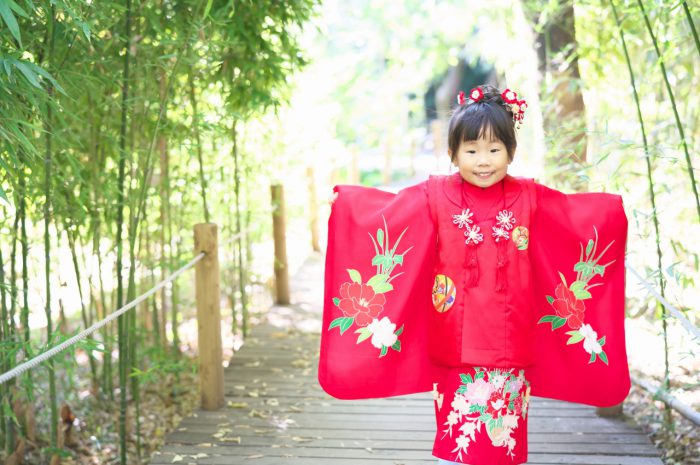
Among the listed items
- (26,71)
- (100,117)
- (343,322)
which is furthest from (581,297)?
(100,117)

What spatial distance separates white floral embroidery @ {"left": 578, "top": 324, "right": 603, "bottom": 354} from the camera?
234 cm

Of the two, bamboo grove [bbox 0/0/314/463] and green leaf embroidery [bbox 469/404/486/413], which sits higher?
bamboo grove [bbox 0/0/314/463]

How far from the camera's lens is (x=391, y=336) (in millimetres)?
2342

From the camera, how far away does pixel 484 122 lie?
2.12 m

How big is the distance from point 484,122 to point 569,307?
64 cm

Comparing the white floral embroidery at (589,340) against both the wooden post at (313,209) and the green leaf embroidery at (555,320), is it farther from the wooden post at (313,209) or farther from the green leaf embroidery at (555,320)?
the wooden post at (313,209)

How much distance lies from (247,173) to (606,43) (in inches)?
85.0

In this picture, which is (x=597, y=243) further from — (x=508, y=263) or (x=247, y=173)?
(x=247, y=173)

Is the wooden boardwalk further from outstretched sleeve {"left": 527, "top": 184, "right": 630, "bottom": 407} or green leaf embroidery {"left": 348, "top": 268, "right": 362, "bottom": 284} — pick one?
green leaf embroidery {"left": 348, "top": 268, "right": 362, "bottom": 284}

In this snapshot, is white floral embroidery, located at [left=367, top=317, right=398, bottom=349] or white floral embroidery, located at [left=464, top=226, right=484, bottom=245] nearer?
white floral embroidery, located at [left=464, top=226, right=484, bottom=245]

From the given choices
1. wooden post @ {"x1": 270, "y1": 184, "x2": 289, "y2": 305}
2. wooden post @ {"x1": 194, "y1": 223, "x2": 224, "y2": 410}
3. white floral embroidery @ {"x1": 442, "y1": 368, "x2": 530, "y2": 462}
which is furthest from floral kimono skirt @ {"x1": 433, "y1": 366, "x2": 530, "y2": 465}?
wooden post @ {"x1": 270, "y1": 184, "x2": 289, "y2": 305}

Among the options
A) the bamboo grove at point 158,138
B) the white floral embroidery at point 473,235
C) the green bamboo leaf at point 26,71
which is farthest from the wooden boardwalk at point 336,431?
the green bamboo leaf at point 26,71

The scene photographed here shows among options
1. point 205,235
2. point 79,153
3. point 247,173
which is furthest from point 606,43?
point 79,153

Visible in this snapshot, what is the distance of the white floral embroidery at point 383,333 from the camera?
2.34 m
